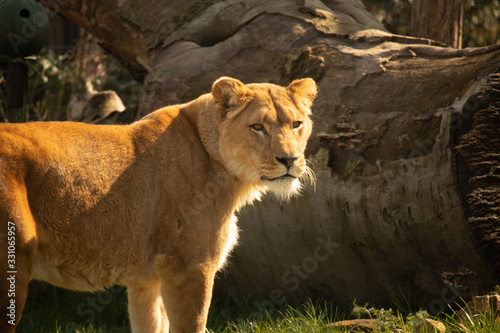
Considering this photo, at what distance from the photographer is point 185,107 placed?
13.3ft

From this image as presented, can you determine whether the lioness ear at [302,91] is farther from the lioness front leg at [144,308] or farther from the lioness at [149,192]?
the lioness front leg at [144,308]

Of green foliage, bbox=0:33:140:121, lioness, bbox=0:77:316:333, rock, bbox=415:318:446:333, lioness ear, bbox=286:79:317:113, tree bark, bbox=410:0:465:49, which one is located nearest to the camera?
lioness, bbox=0:77:316:333

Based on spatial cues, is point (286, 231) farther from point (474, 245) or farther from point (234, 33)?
point (234, 33)

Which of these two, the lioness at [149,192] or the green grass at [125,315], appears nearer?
the lioness at [149,192]

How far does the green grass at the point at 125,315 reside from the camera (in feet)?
13.6

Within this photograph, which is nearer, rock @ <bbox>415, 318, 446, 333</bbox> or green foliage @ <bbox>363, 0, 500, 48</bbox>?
rock @ <bbox>415, 318, 446, 333</bbox>

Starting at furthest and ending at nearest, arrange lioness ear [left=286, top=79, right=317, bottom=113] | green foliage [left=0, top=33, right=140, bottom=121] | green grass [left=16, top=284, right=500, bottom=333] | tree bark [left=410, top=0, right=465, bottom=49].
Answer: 1. green foliage [left=0, top=33, right=140, bottom=121]
2. tree bark [left=410, top=0, right=465, bottom=49]
3. green grass [left=16, top=284, right=500, bottom=333]
4. lioness ear [left=286, top=79, right=317, bottom=113]

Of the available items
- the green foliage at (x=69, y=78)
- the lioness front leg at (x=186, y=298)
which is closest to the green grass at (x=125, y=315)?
the lioness front leg at (x=186, y=298)

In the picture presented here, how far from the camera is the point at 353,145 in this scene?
4.34 meters

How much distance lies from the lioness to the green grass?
74 cm

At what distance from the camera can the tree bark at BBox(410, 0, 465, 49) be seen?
6.07 meters

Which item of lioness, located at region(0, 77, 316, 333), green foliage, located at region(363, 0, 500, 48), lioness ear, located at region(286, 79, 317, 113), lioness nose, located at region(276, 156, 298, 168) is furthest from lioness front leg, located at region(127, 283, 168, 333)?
green foliage, located at region(363, 0, 500, 48)

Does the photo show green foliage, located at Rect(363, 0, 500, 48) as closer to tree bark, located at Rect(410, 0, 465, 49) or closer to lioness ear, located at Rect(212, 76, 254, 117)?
Result: tree bark, located at Rect(410, 0, 465, 49)

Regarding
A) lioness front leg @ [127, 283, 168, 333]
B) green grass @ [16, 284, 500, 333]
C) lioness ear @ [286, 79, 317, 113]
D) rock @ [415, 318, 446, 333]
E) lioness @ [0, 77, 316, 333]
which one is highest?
lioness ear @ [286, 79, 317, 113]
